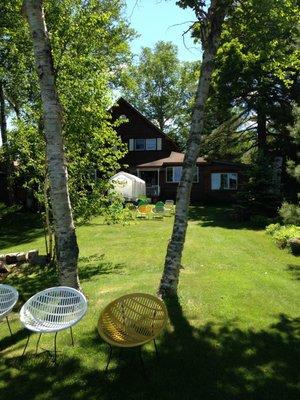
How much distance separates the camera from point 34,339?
24.6ft

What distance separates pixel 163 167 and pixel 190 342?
3109cm

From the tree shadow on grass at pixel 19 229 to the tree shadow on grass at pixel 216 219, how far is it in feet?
27.9

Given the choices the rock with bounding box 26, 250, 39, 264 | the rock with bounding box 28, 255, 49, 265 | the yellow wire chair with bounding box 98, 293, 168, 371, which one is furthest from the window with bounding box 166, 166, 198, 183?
the yellow wire chair with bounding box 98, 293, 168, 371

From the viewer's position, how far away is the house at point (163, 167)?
118 ft

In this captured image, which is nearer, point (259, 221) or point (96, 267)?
point (96, 267)

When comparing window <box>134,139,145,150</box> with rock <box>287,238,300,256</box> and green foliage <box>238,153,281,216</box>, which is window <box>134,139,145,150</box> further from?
rock <box>287,238,300,256</box>

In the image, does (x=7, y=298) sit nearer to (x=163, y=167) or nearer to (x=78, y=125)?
(x=78, y=125)

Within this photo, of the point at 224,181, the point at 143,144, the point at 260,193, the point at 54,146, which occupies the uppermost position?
the point at 143,144

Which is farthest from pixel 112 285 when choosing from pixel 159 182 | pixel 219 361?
pixel 159 182

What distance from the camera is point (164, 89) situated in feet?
193

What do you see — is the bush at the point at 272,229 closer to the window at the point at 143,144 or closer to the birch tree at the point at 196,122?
the birch tree at the point at 196,122

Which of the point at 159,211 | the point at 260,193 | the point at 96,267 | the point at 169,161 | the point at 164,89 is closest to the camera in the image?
the point at 96,267

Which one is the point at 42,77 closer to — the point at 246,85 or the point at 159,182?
the point at 246,85

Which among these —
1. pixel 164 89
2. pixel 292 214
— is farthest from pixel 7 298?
→ pixel 164 89
